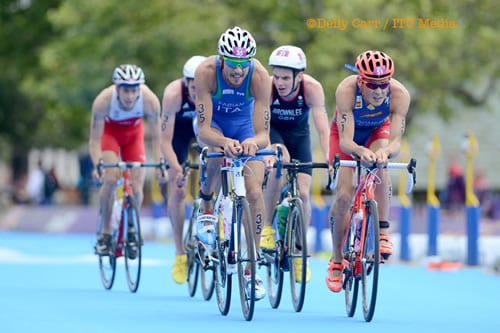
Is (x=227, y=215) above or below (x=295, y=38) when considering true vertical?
below

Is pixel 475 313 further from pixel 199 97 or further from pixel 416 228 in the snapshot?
pixel 416 228

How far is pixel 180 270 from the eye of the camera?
13961 millimetres

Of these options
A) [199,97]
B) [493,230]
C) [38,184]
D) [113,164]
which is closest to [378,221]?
[199,97]

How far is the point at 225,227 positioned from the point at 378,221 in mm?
1359

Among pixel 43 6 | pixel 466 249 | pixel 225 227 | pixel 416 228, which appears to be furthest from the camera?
pixel 43 6

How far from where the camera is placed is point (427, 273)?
735 inches

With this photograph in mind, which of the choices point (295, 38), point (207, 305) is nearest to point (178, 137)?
point (207, 305)

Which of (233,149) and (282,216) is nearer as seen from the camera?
(233,149)

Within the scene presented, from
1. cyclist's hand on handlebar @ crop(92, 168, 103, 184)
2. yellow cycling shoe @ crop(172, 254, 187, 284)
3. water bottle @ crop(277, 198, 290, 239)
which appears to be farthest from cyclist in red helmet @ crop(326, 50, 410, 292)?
cyclist's hand on handlebar @ crop(92, 168, 103, 184)

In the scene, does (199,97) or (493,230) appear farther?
(493,230)

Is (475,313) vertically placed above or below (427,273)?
below

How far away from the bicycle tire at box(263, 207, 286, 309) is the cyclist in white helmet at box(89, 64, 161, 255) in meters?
2.12

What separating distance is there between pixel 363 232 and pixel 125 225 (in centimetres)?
401

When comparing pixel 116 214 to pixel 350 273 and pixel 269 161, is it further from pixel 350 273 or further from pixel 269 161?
pixel 350 273
